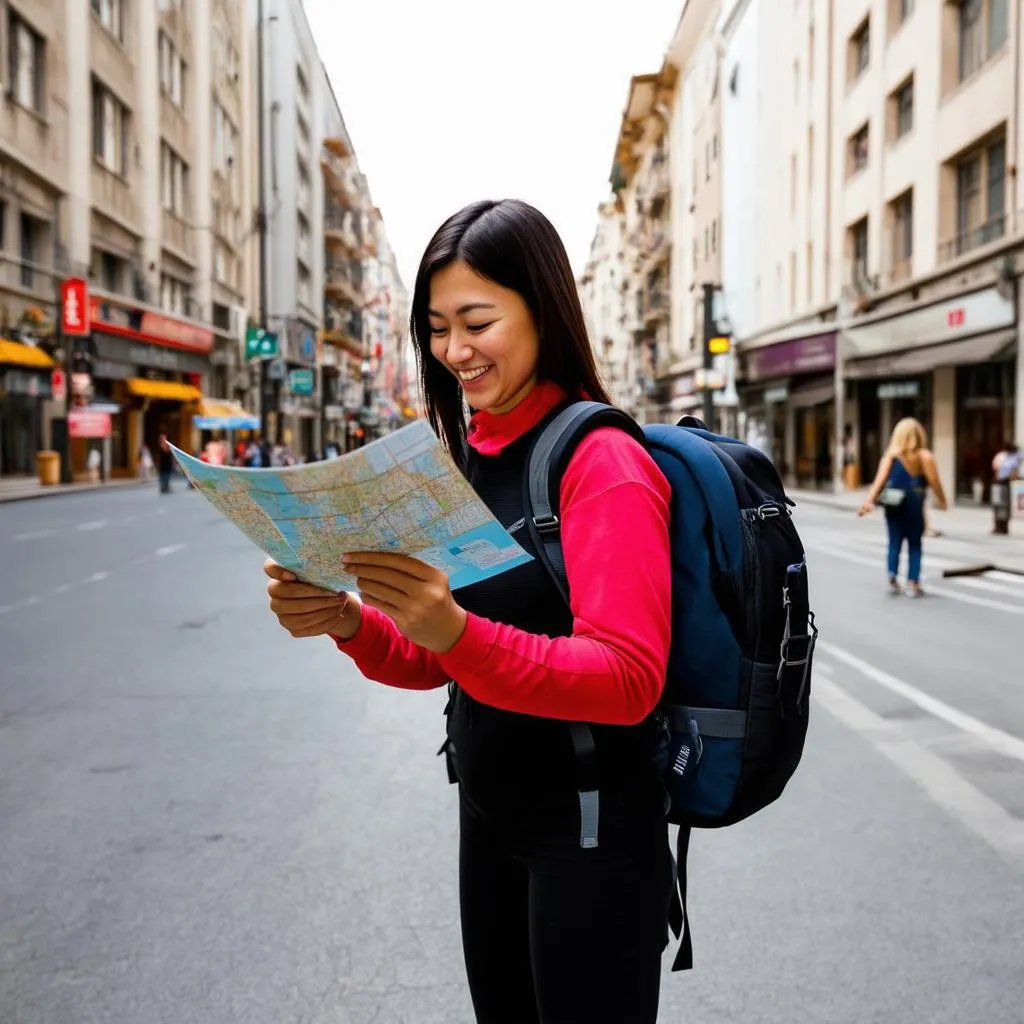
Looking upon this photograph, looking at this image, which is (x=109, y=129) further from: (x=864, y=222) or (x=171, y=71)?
(x=864, y=222)

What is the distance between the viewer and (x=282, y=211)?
2328 inches

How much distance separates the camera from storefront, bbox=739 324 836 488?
32281 mm

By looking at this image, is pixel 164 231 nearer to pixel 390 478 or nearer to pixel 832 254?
pixel 832 254

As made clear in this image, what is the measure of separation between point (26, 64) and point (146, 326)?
10.0m

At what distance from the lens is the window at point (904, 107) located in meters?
26.5

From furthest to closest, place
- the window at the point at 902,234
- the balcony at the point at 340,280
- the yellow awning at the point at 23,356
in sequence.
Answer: the balcony at the point at 340,280 < the window at the point at 902,234 < the yellow awning at the point at 23,356

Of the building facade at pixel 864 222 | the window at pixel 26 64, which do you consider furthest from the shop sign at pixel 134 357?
the building facade at pixel 864 222

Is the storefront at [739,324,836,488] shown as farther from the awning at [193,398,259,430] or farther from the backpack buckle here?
the backpack buckle

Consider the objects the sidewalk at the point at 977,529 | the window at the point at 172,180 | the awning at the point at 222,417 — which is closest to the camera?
the sidewalk at the point at 977,529

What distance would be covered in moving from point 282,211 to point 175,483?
91.1 ft

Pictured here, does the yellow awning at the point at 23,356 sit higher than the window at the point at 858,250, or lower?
lower

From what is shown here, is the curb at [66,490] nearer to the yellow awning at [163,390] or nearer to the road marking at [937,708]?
the yellow awning at [163,390]

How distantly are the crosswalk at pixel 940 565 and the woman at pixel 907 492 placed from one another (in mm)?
551

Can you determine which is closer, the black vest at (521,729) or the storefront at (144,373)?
the black vest at (521,729)
